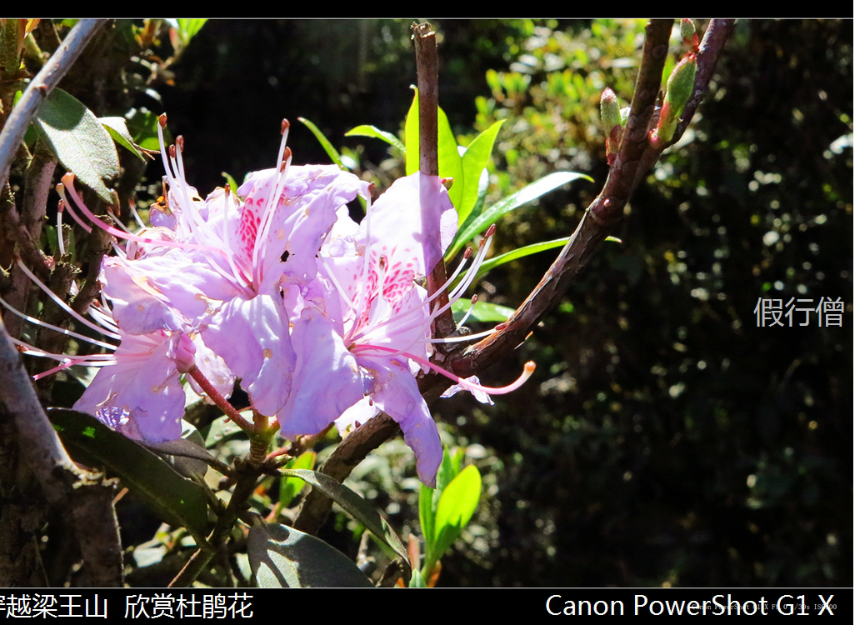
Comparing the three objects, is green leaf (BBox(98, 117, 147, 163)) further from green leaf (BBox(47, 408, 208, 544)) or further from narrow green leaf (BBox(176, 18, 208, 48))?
narrow green leaf (BBox(176, 18, 208, 48))

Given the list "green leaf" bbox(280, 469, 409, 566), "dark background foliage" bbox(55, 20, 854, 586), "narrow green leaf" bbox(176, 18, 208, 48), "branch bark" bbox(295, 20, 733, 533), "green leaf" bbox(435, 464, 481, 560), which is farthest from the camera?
"dark background foliage" bbox(55, 20, 854, 586)

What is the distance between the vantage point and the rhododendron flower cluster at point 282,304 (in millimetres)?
477

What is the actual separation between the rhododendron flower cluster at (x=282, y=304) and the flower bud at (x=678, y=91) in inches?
6.7

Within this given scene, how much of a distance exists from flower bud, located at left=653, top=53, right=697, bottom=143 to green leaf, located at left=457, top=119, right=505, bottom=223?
26 centimetres

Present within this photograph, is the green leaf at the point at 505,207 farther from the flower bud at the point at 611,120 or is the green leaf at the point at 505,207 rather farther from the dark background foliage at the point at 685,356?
the dark background foliage at the point at 685,356

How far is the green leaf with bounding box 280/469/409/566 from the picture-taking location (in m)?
0.58

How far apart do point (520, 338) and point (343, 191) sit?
0.17 metres

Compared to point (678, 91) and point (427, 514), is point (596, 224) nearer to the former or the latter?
point (678, 91)

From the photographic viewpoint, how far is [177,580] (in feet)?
2.03

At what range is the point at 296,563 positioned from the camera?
1.86ft

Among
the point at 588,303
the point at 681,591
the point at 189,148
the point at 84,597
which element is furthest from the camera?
the point at 189,148

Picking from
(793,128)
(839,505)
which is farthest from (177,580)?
(793,128)

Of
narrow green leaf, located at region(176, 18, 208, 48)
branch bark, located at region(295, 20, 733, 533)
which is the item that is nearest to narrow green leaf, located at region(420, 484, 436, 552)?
branch bark, located at region(295, 20, 733, 533)

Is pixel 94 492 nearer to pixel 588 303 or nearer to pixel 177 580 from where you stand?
pixel 177 580
